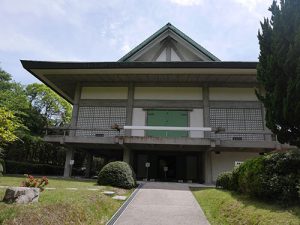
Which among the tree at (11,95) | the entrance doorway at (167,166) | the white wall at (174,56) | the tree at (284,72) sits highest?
the white wall at (174,56)

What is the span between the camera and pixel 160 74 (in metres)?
20.2

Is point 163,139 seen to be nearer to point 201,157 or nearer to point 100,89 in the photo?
point 201,157

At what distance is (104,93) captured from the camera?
21.6 metres

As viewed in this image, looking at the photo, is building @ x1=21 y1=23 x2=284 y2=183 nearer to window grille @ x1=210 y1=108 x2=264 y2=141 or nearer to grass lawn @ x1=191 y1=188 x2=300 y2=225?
window grille @ x1=210 y1=108 x2=264 y2=141

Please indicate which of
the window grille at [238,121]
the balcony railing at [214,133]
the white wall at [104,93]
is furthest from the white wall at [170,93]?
the balcony railing at [214,133]

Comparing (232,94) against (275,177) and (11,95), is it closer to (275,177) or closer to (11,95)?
(275,177)

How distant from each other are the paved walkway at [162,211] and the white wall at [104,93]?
11519 mm

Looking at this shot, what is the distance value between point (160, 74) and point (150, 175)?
333 inches

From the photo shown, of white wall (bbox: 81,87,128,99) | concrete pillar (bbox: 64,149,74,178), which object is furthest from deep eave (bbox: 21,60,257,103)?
concrete pillar (bbox: 64,149,74,178)

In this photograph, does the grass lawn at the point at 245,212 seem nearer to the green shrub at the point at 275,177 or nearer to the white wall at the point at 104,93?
the green shrub at the point at 275,177

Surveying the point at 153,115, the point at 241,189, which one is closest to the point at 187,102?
the point at 153,115

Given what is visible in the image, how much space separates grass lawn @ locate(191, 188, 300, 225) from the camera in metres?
5.84

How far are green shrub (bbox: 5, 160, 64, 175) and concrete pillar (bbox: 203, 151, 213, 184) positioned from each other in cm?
1367

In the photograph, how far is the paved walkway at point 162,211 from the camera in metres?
7.19
